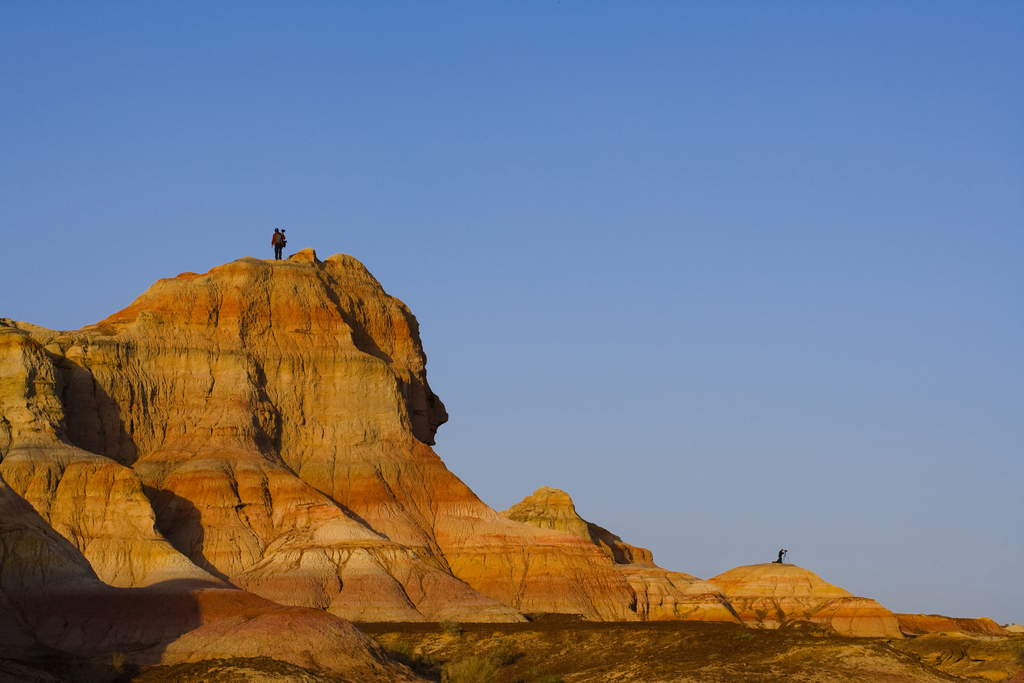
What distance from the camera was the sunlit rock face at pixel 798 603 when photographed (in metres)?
108

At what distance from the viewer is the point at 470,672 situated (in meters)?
59.7

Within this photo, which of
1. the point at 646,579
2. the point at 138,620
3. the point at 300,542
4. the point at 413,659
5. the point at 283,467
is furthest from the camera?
the point at 646,579

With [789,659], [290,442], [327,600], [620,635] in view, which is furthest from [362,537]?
[789,659]

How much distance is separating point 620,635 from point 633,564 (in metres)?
41.9

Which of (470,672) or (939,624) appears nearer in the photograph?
(470,672)

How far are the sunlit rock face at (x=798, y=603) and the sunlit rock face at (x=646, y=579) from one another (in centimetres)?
577

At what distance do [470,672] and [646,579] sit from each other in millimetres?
41199

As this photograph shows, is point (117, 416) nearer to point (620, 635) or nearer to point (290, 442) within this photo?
point (290, 442)

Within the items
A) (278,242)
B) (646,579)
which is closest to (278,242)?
(278,242)

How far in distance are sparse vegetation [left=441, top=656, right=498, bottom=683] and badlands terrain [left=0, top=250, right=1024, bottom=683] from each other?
0.62ft

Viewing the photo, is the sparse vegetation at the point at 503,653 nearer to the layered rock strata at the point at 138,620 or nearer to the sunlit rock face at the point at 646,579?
the layered rock strata at the point at 138,620

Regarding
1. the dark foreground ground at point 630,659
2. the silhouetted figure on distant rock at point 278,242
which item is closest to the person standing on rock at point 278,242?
the silhouetted figure on distant rock at point 278,242

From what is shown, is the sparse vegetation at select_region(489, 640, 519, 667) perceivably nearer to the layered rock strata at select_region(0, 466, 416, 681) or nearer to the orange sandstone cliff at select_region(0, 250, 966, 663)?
the orange sandstone cliff at select_region(0, 250, 966, 663)

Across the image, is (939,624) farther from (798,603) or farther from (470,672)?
(470,672)
